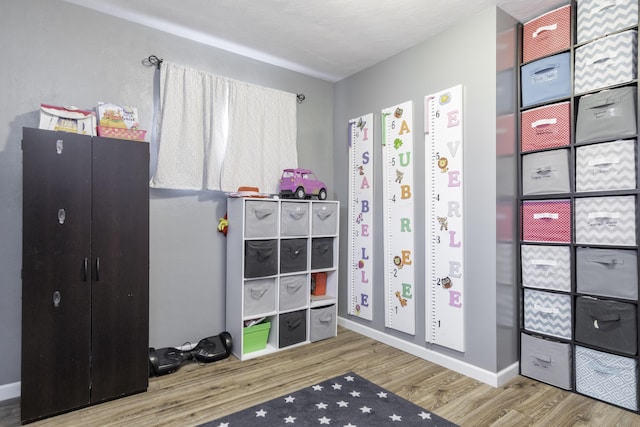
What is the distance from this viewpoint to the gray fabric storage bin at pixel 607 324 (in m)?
2.12

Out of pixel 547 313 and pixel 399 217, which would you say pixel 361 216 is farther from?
pixel 547 313

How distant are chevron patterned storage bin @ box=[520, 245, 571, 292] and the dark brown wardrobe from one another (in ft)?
8.71

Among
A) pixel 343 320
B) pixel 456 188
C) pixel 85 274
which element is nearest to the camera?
pixel 85 274

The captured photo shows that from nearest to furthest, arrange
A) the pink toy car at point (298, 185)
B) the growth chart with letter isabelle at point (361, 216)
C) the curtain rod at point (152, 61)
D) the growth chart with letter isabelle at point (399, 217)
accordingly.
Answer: the curtain rod at point (152, 61), the growth chart with letter isabelle at point (399, 217), the pink toy car at point (298, 185), the growth chart with letter isabelle at point (361, 216)

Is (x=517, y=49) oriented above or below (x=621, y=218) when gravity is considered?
above

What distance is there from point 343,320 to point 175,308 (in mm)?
A: 1682

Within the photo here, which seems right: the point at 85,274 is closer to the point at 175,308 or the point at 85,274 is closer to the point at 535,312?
the point at 175,308

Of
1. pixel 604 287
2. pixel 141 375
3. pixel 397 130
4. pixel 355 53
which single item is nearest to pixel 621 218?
pixel 604 287

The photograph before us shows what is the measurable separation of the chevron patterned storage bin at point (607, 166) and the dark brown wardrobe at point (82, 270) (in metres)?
2.85

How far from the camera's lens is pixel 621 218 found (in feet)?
7.04

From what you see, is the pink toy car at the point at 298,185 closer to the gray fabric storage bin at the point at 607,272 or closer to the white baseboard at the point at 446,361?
the white baseboard at the point at 446,361

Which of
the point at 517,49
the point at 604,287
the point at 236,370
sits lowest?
the point at 236,370

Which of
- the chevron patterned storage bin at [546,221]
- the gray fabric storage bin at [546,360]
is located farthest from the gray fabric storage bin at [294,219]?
the gray fabric storage bin at [546,360]

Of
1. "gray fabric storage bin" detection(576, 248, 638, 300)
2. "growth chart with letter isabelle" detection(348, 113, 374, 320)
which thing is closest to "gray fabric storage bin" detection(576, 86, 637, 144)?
"gray fabric storage bin" detection(576, 248, 638, 300)
